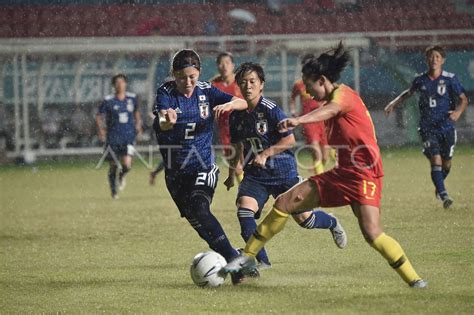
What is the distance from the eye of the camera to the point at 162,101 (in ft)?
26.7

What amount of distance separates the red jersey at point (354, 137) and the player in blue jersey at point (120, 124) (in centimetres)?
1038

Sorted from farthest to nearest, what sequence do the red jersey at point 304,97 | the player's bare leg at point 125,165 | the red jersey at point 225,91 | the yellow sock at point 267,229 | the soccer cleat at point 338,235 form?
1. the player's bare leg at point 125,165
2. the red jersey at point 304,97
3. the red jersey at point 225,91
4. the soccer cleat at point 338,235
5. the yellow sock at point 267,229

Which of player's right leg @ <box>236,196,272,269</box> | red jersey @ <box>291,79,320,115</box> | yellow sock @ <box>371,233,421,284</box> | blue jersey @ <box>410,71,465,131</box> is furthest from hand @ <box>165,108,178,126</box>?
red jersey @ <box>291,79,320,115</box>

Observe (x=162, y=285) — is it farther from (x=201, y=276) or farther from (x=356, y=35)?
(x=356, y=35)

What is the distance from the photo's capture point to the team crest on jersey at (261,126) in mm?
8461

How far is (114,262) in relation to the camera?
948 centimetres

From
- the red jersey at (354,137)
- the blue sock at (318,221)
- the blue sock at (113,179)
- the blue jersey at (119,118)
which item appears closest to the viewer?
the red jersey at (354,137)

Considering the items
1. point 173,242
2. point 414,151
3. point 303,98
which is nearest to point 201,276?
point 173,242

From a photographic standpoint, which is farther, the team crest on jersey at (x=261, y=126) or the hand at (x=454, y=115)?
the hand at (x=454, y=115)

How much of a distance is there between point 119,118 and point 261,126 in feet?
31.2

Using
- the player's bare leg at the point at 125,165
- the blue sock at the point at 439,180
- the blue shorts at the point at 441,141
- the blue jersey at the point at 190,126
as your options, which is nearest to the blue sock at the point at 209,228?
the blue jersey at the point at 190,126

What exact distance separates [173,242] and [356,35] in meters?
17.6

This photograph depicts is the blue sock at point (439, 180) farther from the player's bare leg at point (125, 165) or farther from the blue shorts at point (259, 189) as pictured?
the player's bare leg at point (125, 165)

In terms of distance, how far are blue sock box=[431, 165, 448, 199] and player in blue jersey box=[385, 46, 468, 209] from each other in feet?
0.40
